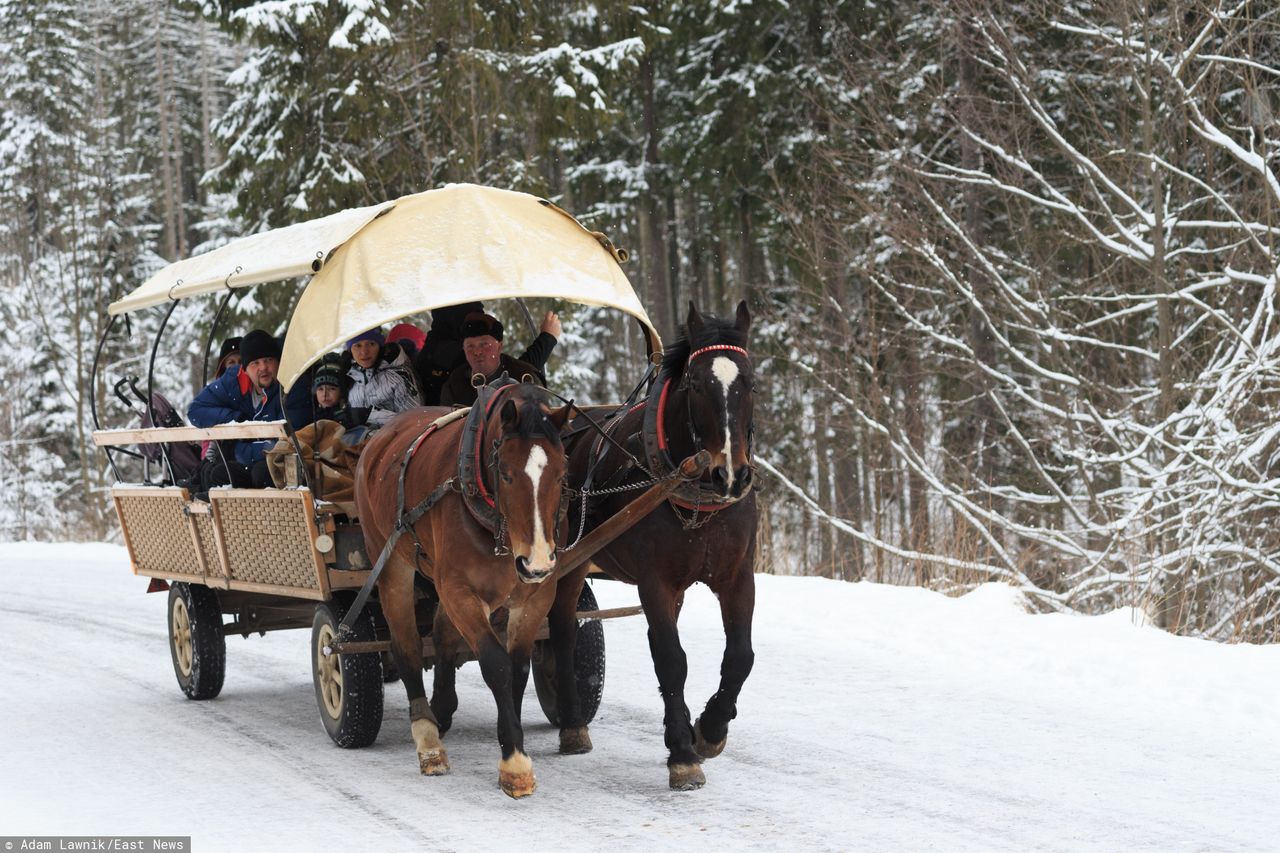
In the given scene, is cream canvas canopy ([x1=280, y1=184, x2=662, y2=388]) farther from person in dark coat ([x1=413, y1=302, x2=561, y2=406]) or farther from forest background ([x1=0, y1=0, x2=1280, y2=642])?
forest background ([x1=0, y1=0, x2=1280, y2=642])

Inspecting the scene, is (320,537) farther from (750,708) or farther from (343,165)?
(343,165)

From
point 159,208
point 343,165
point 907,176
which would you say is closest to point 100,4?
point 159,208

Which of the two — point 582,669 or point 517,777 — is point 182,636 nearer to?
point 582,669

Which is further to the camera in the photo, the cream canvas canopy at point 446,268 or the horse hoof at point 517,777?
the cream canvas canopy at point 446,268

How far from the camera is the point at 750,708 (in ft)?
25.4

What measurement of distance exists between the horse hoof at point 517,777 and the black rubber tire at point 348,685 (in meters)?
1.29

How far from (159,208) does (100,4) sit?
7.43m

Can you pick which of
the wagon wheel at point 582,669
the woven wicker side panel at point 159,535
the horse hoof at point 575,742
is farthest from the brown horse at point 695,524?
the woven wicker side panel at point 159,535

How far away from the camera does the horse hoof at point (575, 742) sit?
6.83 m

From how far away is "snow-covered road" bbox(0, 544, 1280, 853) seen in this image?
5387 millimetres

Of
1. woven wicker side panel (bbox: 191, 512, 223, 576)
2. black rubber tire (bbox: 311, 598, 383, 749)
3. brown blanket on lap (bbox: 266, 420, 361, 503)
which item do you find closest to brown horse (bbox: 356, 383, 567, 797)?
black rubber tire (bbox: 311, 598, 383, 749)

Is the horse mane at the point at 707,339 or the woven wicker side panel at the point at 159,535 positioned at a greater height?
the horse mane at the point at 707,339

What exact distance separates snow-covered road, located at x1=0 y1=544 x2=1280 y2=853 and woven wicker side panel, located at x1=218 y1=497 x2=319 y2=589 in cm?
85

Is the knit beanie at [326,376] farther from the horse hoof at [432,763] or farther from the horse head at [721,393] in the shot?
the horse head at [721,393]
